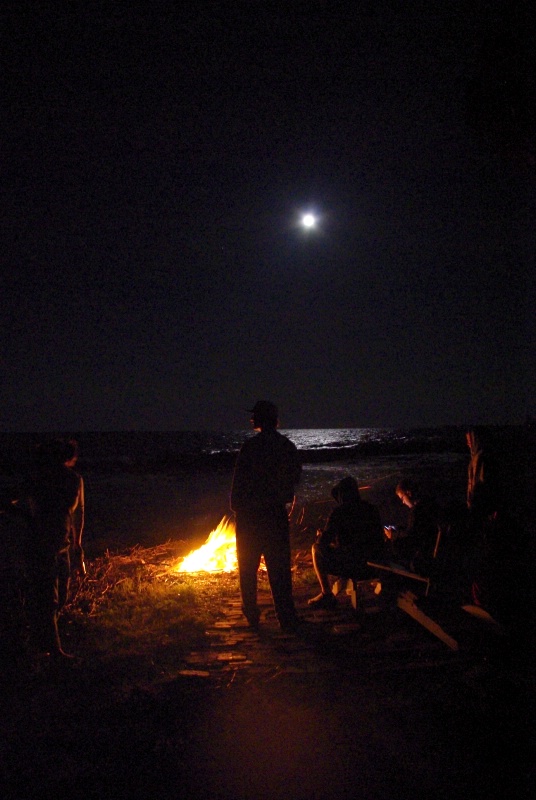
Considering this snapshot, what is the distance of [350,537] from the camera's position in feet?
18.3

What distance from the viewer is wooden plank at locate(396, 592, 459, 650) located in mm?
4343

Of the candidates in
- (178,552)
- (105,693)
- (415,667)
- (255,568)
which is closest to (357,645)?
(415,667)

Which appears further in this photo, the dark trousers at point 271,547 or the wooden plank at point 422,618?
the dark trousers at point 271,547

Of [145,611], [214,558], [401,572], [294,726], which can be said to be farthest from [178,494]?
[294,726]

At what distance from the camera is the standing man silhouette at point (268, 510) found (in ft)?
16.7

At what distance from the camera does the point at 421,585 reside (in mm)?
4941

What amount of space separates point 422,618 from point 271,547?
153 centimetres

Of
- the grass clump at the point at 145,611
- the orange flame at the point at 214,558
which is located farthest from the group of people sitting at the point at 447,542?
the orange flame at the point at 214,558

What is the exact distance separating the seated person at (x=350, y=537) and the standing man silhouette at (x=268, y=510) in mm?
690

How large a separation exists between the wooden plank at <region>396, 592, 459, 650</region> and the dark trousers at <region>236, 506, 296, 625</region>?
3.62 ft

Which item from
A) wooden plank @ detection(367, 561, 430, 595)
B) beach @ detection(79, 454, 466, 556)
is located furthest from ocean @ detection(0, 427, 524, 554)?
wooden plank @ detection(367, 561, 430, 595)

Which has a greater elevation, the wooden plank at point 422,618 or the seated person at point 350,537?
the seated person at point 350,537

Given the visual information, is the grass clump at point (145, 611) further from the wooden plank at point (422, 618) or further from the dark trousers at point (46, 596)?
the wooden plank at point (422, 618)

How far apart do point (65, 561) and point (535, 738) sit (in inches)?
158
